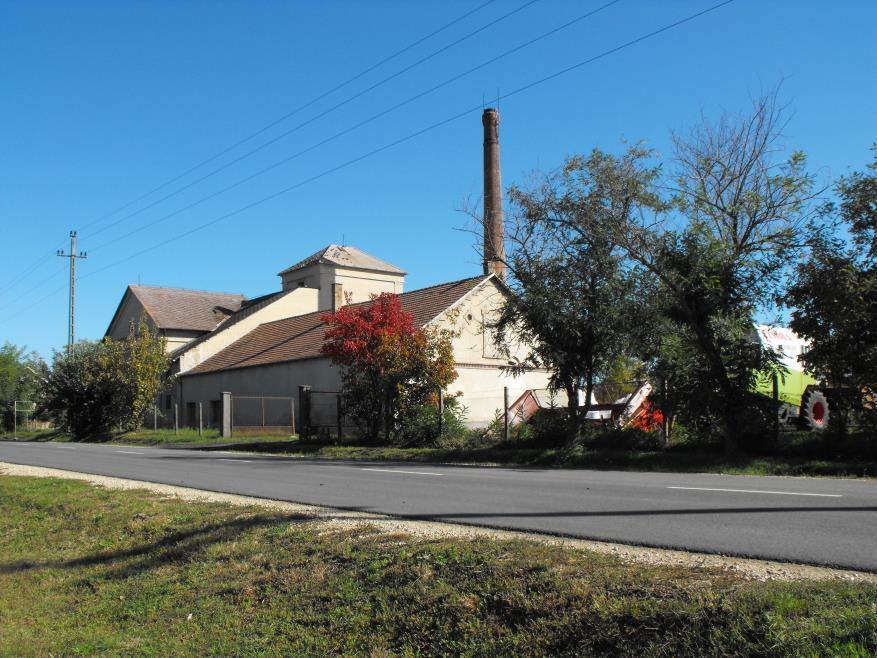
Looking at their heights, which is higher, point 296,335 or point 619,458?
point 296,335

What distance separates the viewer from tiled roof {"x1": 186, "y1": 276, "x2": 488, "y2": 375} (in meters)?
35.6

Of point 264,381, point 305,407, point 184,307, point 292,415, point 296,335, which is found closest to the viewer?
point 305,407

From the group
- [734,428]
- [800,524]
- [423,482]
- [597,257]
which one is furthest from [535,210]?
[800,524]

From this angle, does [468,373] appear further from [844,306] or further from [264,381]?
[844,306]

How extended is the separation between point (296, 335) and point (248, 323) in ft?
28.5

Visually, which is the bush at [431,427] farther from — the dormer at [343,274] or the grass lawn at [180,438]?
the dormer at [343,274]

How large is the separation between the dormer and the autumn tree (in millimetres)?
27942

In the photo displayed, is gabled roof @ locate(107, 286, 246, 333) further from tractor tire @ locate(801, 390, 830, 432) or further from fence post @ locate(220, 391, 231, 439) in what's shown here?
tractor tire @ locate(801, 390, 830, 432)

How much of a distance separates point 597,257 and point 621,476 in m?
6.10

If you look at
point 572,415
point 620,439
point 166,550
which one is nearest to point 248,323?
point 572,415

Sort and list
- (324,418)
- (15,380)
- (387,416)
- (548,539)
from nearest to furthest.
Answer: (548,539) < (387,416) < (324,418) < (15,380)

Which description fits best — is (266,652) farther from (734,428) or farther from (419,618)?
(734,428)

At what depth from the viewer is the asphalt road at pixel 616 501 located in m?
7.35

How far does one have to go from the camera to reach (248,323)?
4994 cm
